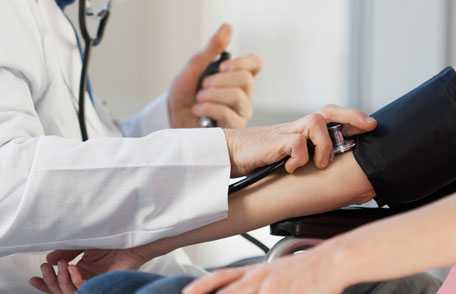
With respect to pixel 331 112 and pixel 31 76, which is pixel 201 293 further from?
pixel 31 76

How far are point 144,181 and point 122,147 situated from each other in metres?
0.06

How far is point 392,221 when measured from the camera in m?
0.73

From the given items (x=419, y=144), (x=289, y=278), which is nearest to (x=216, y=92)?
(x=419, y=144)

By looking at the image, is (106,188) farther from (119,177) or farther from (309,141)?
(309,141)

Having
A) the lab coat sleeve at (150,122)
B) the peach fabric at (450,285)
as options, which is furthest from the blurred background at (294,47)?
the peach fabric at (450,285)

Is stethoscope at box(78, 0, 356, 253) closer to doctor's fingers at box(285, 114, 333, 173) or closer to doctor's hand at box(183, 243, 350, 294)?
doctor's fingers at box(285, 114, 333, 173)

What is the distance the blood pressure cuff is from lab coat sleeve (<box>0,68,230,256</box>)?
20cm

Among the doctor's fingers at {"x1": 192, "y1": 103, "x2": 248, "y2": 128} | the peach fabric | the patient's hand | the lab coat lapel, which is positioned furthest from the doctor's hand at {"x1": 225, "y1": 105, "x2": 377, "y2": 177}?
the doctor's fingers at {"x1": 192, "y1": 103, "x2": 248, "y2": 128}

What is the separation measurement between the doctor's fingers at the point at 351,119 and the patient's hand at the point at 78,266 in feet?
1.05

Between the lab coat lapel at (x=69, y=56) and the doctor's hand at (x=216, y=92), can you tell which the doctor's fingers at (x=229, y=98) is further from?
the lab coat lapel at (x=69, y=56)

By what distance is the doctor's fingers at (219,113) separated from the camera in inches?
70.9

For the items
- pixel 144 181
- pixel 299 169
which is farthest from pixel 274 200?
pixel 144 181

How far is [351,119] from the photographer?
1070mm

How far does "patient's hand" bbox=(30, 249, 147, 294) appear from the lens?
1.15 m
